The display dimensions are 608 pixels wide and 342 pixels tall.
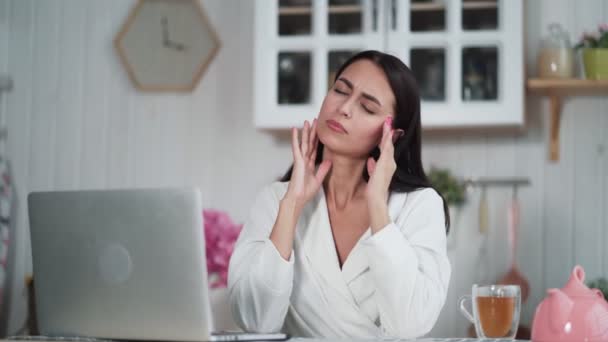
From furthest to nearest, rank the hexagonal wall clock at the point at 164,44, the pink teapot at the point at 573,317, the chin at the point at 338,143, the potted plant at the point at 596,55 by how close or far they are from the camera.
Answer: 1. the hexagonal wall clock at the point at 164,44
2. the potted plant at the point at 596,55
3. the chin at the point at 338,143
4. the pink teapot at the point at 573,317

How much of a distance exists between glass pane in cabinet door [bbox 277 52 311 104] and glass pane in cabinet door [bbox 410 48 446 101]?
372 millimetres

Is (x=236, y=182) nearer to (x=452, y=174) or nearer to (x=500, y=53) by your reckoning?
(x=452, y=174)

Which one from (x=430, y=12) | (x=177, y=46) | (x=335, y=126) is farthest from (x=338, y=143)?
(x=177, y=46)

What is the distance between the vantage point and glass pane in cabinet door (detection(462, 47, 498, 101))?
277cm

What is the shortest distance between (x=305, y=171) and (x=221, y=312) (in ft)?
2.73

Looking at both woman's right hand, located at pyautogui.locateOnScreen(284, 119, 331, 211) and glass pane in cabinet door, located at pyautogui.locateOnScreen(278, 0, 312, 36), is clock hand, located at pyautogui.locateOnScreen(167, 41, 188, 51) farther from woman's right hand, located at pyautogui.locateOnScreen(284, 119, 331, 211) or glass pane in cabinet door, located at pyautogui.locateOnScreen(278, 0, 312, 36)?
woman's right hand, located at pyautogui.locateOnScreen(284, 119, 331, 211)

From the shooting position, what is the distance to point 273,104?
9.37ft

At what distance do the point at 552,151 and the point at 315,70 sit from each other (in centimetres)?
90

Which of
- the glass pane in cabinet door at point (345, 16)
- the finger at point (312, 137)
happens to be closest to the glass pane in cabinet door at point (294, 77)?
the glass pane in cabinet door at point (345, 16)

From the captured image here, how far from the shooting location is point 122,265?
1.17 meters

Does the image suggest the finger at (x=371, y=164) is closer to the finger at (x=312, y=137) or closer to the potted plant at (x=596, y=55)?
the finger at (x=312, y=137)

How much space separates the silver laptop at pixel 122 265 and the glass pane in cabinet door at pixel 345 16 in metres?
1.76

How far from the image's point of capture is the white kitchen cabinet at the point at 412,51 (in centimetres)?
276

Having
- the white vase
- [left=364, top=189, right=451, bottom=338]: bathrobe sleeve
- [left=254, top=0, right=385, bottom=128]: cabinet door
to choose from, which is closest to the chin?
[left=364, top=189, right=451, bottom=338]: bathrobe sleeve
